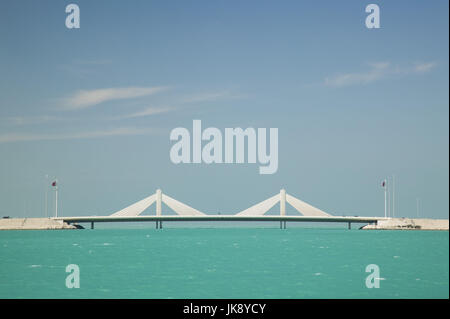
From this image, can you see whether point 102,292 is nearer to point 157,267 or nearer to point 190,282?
point 190,282

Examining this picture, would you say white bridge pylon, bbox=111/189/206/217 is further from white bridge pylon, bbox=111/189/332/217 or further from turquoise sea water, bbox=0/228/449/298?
turquoise sea water, bbox=0/228/449/298

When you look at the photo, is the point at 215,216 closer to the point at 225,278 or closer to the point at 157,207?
the point at 157,207

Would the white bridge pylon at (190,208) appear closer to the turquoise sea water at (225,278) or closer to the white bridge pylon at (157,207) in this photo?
the white bridge pylon at (157,207)

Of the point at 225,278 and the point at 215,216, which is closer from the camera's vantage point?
the point at 225,278

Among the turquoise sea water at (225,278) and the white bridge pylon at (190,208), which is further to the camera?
the white bridge pylon at (190,208)

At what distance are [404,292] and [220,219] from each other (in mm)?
145606

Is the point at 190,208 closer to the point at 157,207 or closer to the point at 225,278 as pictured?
the point at 157,207

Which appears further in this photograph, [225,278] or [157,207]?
[157,207]

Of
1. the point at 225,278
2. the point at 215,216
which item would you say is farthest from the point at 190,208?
the point at 225,278

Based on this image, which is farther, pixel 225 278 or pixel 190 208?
pixel 190 208

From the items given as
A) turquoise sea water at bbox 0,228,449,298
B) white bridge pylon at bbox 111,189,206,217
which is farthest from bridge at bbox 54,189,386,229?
turquoise sea water at bbox 0,228,449,298

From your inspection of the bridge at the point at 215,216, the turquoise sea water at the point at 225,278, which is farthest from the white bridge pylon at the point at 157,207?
the turquoise sea water at the point at 225,278

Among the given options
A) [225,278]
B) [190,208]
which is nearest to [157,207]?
[190,208]
